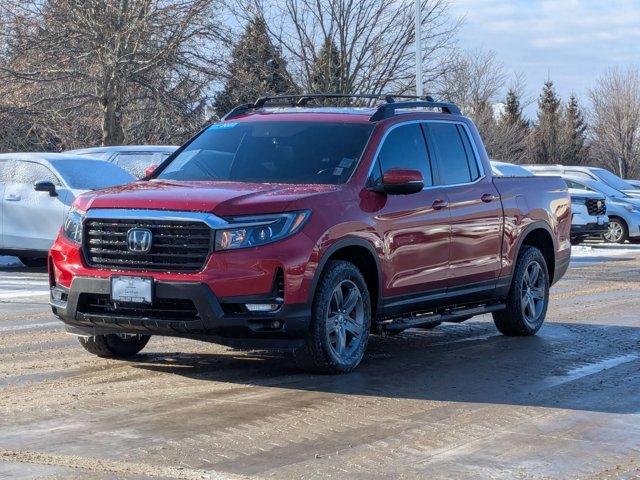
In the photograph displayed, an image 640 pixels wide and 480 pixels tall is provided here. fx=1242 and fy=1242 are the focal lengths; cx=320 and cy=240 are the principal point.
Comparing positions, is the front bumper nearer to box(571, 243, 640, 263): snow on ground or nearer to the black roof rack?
the black roof rack

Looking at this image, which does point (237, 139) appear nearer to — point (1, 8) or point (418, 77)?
point (1, 8)

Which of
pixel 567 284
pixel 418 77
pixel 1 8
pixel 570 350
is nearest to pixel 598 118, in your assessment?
pixel 418 77

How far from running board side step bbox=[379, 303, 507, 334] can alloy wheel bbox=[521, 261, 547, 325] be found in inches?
13.1

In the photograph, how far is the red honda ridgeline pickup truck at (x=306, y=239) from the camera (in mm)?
8047

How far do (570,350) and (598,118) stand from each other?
89.4 metres

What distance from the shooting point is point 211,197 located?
826 cm

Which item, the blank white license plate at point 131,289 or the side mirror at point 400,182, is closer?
the blank white license plate at point 131,289

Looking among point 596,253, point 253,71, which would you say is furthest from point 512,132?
point 596,253

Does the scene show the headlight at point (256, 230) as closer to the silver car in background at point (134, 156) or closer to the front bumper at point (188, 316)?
the front bumper at point (188, 316)

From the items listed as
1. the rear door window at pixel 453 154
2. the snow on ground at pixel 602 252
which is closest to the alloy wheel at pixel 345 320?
the rear door window at pixel 453 154

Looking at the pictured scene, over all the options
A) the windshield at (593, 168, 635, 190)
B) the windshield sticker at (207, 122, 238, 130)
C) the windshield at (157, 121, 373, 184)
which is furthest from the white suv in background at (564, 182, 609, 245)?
the windshield at (157, 121, 373, 184)

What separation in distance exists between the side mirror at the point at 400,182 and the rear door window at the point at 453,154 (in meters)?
1.00

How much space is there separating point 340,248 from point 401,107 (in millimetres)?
1857

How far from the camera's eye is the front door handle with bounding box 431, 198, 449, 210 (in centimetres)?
966
